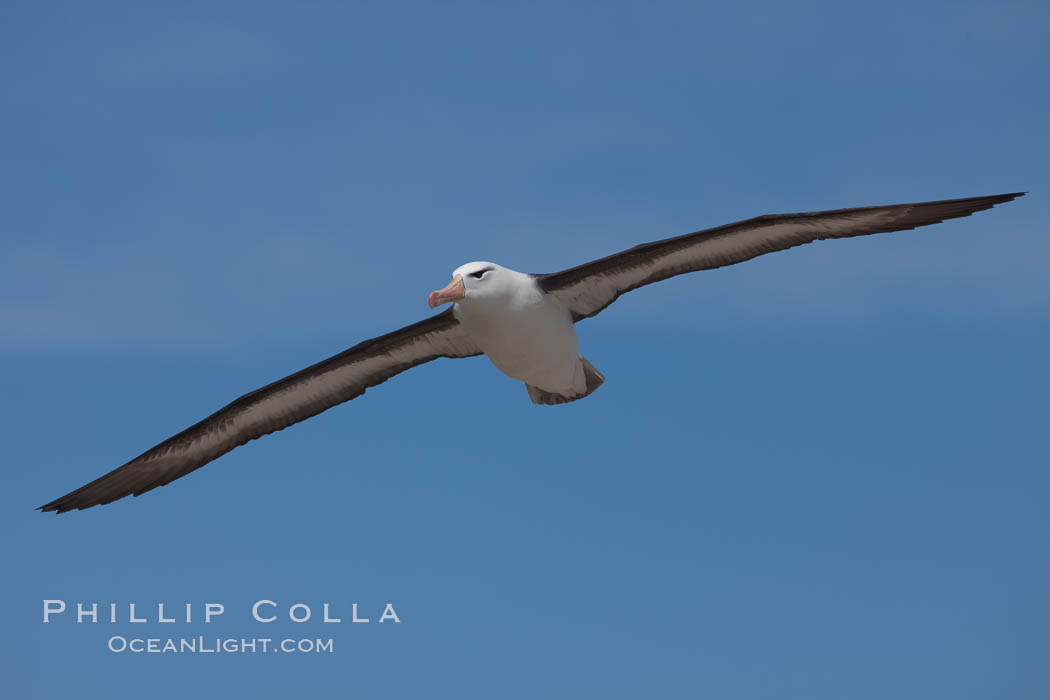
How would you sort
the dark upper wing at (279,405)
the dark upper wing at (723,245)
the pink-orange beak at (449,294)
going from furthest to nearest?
1. the dark upper wing at (279,405)
2. the dark upper wing at (723,245)
3. the pink-orange beak at (449,294)

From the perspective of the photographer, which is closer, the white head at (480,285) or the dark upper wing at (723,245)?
the white head at (480,285)

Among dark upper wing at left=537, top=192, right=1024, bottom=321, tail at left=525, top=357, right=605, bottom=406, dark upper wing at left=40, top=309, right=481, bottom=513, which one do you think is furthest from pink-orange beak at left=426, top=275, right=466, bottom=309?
tail at left=525, top=357, right=605, bottom=406

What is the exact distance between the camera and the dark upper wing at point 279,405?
1438 cm

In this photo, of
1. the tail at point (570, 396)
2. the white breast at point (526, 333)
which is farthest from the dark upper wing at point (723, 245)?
the tail at point (570, 396)

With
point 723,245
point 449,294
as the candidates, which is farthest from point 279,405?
point 723,245

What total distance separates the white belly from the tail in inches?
18.5

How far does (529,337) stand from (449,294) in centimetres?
109

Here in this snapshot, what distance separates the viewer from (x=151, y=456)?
583 inches

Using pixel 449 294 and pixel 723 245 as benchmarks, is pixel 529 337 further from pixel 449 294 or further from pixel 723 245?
pixel 723 245

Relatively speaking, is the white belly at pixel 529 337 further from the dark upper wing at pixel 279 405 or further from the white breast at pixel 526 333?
the dark upper wing at pixel 279 405

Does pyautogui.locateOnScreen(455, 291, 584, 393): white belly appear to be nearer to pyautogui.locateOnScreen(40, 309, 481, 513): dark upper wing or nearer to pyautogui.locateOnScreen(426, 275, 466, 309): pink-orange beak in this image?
pyautogui.locateOnScreen(426, 275, 466, 309): pink-orange beak

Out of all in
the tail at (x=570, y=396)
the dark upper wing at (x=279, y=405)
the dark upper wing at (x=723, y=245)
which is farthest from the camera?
the dark upper wing at (x=279, y=405)

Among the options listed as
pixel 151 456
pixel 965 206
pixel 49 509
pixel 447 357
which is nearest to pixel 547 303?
pixel 447 357

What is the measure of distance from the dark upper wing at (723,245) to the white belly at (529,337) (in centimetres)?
36
